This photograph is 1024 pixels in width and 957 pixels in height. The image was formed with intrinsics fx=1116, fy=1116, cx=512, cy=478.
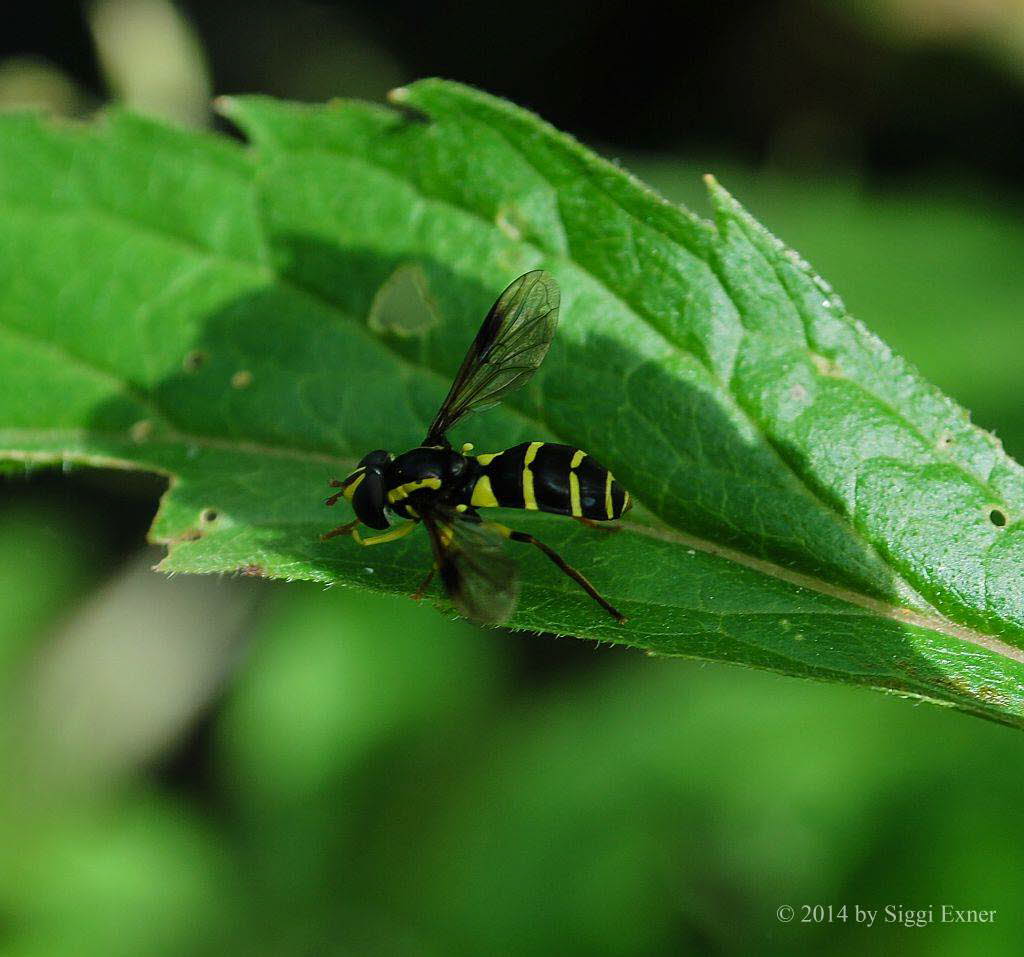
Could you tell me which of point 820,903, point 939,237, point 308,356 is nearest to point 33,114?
point 308,356

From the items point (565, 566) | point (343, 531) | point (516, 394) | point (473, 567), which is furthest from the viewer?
point (516, 394)

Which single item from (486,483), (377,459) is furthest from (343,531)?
(486,483)

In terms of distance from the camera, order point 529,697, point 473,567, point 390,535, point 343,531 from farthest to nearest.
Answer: point 529,697
point 390,535
point 343,531
point 473,567

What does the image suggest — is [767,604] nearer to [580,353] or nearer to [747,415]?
[747,415]

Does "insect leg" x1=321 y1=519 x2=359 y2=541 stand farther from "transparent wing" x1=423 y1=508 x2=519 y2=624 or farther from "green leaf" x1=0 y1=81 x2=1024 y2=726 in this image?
"transparent wing" x1=423 y1=508 x2=519 y2=624

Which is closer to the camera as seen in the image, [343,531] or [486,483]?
[343,531]

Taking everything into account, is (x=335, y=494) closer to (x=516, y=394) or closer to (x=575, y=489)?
(x=516, y=394)

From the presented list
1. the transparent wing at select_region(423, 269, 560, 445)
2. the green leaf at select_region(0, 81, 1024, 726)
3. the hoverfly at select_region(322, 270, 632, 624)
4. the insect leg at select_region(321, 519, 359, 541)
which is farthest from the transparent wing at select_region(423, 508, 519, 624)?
the transparent wing at select_region(423, 269, 560, 445)
